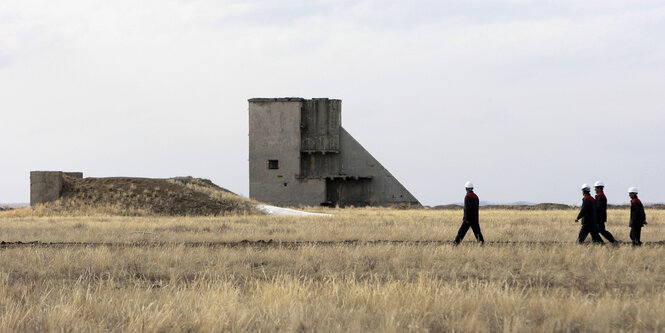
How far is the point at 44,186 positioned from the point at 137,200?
4.99 m

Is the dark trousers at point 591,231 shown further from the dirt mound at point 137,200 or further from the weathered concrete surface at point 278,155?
the weathered concrete surface at point 278,155

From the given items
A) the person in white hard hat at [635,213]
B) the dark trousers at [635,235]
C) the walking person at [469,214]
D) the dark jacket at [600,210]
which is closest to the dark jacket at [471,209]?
the walking person at [469,214]

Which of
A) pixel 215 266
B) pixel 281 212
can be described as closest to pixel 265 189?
pixel 281 212

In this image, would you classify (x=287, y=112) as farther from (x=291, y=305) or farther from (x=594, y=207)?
(x=291, y=305)

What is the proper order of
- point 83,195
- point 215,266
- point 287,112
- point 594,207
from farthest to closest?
1. point 287,112
2. point 83,195
3. point 594,207
4. point 215,266

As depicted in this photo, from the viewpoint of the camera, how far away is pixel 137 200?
36.2m

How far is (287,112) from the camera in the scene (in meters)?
54.2

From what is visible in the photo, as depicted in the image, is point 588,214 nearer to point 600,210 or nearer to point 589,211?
point 589,211

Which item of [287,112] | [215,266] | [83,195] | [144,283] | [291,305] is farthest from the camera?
[287,112]

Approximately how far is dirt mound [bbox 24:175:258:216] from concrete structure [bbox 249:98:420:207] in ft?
43.6

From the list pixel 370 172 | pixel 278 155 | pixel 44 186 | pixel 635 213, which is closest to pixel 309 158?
pixel 278 155

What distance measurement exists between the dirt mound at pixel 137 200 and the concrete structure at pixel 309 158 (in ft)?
43.6

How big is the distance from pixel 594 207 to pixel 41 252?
486 inches

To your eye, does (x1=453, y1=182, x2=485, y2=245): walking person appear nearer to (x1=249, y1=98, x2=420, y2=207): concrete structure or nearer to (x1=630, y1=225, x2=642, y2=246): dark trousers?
(x1=630, y1=225, x2=642, y2=246): dark trousers
